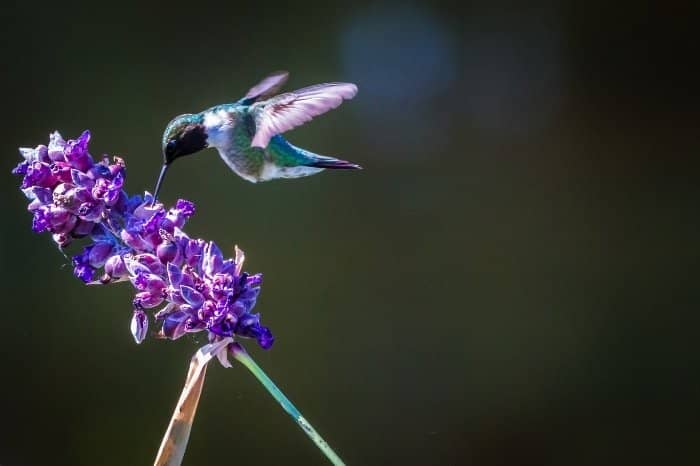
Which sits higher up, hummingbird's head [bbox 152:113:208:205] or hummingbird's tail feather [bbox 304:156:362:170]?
hummingbird's head [bbox 152:113:208:205]

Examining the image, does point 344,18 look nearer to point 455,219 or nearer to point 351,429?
point 455,219

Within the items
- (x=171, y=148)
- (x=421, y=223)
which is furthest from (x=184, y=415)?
(x=421, y=223)

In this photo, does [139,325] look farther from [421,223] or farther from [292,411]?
[421,223]

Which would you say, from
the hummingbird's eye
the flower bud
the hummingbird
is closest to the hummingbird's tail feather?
the hummingbird

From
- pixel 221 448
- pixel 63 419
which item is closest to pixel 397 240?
pixel 221 448

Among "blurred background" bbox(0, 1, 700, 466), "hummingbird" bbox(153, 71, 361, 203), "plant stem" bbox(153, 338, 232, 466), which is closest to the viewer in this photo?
"plant stem" bbox(153, 338, 232, 466)

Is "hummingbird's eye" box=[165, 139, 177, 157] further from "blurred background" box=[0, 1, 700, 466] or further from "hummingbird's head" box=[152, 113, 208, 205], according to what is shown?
"blurred background" box=[0, 1, 700, 466]
